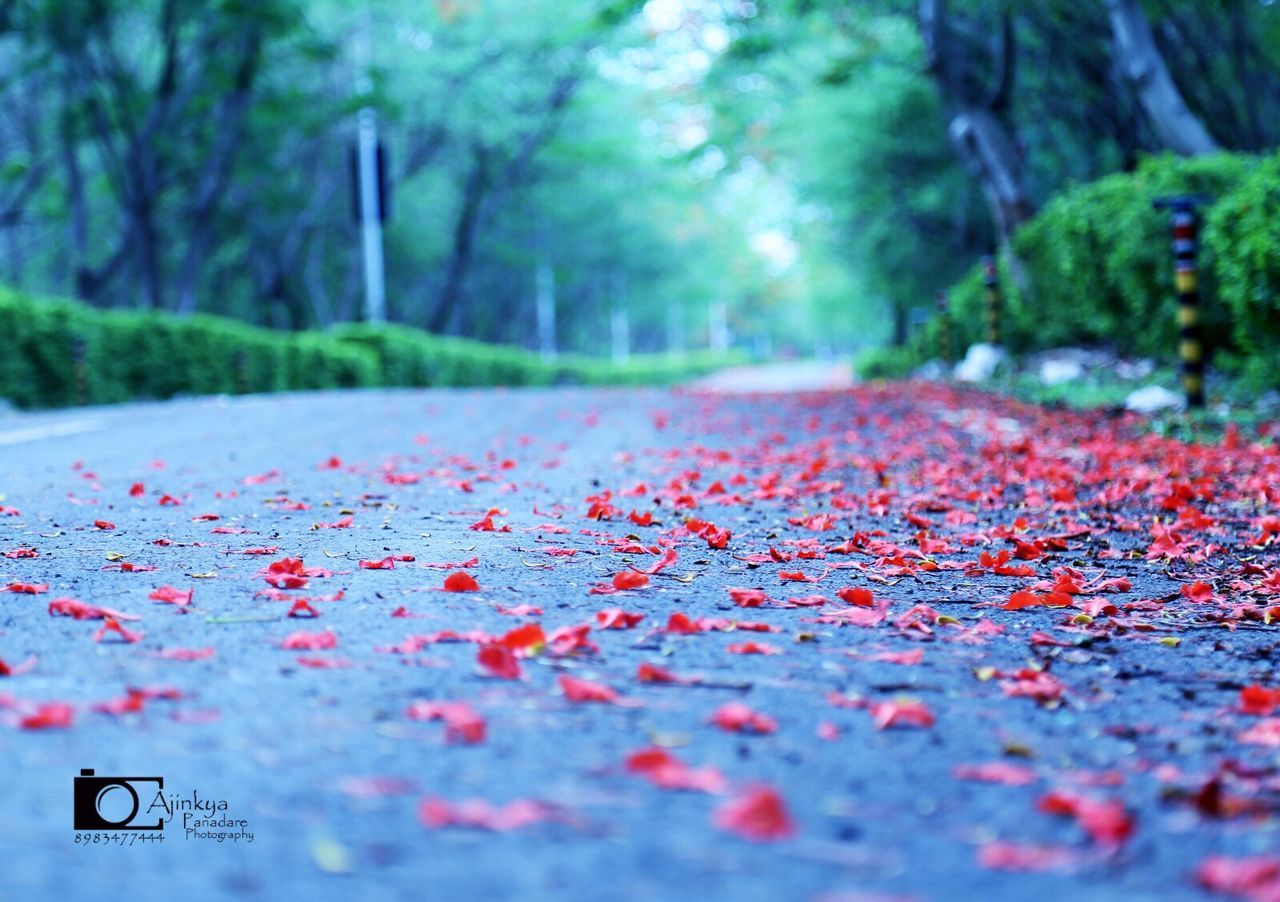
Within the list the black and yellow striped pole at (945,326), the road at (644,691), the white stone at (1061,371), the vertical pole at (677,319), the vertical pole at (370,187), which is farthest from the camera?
the vertical pole at (677,319)

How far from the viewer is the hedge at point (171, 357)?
Answer: 45.8ft

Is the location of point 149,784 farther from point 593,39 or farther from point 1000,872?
point 593,39

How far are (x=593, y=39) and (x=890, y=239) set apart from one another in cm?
841

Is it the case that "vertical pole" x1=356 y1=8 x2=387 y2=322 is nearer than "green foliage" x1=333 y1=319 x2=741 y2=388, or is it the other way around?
"green foliage" x1=333 y1=319 x2=741 y2=388

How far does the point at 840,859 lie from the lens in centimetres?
171

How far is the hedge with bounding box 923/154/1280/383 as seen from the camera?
306 inches

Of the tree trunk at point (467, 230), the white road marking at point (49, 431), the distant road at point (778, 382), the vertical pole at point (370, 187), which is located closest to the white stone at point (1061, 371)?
the distant road at point (778, 382)

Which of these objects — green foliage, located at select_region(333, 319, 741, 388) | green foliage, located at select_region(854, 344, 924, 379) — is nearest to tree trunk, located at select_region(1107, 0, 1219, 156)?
green foliage, located at select_region(854, 344, 924, 379)

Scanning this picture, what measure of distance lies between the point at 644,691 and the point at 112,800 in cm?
99

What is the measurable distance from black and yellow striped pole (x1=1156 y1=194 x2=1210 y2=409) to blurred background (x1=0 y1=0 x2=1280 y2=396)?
A: 7.6 inches

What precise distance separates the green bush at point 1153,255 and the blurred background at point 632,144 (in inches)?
1.4

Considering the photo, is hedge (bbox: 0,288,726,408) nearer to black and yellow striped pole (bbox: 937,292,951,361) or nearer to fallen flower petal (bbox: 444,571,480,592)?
black and yellow striped pole (bbox: 937,292,951,361)

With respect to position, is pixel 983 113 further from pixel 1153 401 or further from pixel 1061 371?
pixel 1153 401

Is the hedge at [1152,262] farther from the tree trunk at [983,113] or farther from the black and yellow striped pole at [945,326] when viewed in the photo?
the black and yellow striped pole at [945,326]
